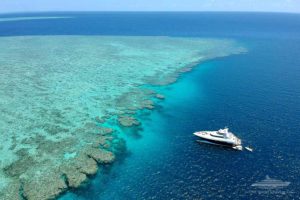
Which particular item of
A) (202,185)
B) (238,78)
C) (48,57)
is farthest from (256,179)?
(48,57)

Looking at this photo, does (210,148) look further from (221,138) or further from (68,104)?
(68,104)

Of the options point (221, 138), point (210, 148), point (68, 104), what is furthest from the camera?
point (68, 104)

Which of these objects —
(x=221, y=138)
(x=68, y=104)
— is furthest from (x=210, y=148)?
(x=68, y=104)

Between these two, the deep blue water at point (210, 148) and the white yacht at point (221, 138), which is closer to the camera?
the deep blue water at point (210, 148)

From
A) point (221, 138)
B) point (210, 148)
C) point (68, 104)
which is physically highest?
point (68, 104)

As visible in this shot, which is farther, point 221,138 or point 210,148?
point 221,138

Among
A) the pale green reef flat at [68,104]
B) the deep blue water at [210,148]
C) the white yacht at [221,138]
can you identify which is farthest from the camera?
the white yacht at [221,138]

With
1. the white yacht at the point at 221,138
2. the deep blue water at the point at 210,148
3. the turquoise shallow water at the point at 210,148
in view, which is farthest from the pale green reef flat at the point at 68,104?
the white yacht at the point at 221,138

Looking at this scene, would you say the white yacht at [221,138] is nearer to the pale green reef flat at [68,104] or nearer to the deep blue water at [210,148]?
the deep blue water at [210,148]
